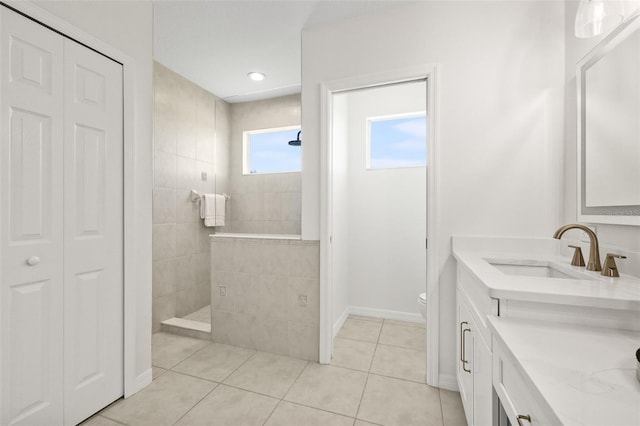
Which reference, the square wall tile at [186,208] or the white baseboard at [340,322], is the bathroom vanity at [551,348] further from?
the square wall tile at [186,208]

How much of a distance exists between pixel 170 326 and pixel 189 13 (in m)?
2.65

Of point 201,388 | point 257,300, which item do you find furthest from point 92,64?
point 201,388

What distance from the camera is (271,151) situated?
9.21 ft

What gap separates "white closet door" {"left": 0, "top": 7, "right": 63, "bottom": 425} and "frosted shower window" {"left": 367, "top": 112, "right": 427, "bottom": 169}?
2542 millimetres

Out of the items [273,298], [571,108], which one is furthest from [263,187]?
[571,108]

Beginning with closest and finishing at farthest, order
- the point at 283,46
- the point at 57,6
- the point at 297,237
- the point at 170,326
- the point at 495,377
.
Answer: the point at 495,377, the point at 57,6, the point at 297,237, the point at 283,46, the point at 170,326

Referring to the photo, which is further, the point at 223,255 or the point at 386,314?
the point at 386,314

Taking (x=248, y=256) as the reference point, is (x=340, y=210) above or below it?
above

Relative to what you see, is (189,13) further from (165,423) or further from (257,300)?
(165,423)

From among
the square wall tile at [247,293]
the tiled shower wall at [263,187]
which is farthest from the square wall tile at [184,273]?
the square wall tile at [247,293]

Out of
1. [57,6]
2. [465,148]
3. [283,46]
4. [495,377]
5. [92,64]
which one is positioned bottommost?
[495,377]

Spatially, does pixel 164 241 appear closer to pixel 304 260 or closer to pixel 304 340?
pixel 304 260

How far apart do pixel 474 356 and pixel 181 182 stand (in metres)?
2.92

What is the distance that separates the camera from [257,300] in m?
2.34
